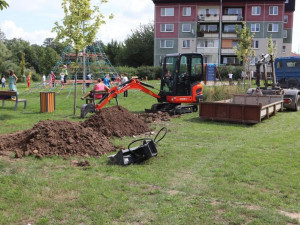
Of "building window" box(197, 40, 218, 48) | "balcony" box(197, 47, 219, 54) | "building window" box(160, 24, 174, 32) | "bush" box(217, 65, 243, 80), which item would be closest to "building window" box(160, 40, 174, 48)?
"building window" box(160, 24, 174, 32)

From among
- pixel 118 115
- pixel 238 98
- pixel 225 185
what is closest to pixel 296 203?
pixel 225 185

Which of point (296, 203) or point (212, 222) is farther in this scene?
point (296, 203)

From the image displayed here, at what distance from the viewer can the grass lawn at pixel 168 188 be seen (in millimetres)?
4828

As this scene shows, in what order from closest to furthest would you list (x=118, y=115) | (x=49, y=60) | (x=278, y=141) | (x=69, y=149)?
(x=69, y=149) < (x=278, y=141) < (x=118, y=115) < (x=49, y=60)

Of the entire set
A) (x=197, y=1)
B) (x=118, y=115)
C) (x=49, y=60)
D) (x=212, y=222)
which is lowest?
(x=212, y=222)

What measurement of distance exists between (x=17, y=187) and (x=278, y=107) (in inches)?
482

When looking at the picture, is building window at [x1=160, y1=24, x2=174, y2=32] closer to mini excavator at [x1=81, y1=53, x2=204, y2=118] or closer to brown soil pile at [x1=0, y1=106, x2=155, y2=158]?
mini excavator at [x1=81, y1=53, x2=204, y2=118]

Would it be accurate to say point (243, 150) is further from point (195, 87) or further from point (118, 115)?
point (195, 87)

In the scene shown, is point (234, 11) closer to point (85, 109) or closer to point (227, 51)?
point (227, 51)

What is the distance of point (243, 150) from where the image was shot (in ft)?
28.2

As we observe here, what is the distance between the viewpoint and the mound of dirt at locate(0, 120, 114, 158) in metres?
7.87

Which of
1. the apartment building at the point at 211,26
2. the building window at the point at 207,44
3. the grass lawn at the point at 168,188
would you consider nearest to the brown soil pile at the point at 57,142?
the grass lawn at the point at 168,188

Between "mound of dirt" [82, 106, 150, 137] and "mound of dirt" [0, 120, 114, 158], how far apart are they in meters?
1.41

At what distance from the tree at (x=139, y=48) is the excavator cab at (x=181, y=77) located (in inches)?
2111
